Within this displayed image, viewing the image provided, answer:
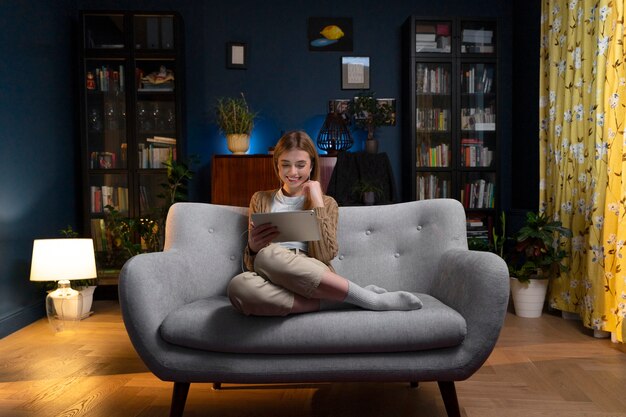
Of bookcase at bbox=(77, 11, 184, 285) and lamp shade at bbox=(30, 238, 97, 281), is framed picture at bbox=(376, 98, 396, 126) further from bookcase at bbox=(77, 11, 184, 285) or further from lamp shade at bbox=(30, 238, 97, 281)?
lamp shade at bbox=(30, 238, 97, 281)

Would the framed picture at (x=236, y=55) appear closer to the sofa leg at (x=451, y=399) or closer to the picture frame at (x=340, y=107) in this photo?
the picture frame at (x=340, y=107)

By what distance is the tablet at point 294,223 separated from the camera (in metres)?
1.79

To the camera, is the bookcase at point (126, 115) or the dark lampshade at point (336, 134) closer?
the bookcase at point (126, 115)

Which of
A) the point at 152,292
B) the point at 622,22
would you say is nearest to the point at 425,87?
the point at 622,22

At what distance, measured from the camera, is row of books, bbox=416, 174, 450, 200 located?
4418 millimetres

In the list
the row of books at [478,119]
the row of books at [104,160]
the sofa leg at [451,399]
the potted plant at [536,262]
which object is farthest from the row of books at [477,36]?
the sofa leg at [451,399]

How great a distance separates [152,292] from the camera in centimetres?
164

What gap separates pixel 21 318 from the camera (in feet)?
10.9

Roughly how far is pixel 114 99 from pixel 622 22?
11.6 ft

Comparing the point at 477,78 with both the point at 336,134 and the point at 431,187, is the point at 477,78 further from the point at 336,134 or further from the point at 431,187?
the point at 336,134

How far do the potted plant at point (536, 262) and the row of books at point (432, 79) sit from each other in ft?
4.70

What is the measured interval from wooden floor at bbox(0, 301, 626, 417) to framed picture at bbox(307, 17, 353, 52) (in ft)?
9.53

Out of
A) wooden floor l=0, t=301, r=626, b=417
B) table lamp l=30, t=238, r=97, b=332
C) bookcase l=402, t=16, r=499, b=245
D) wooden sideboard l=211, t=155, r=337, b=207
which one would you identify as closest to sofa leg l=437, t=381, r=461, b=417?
wooden floor l=0, t=301, r=626, b=417

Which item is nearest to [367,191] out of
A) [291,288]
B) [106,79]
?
[106,79]
